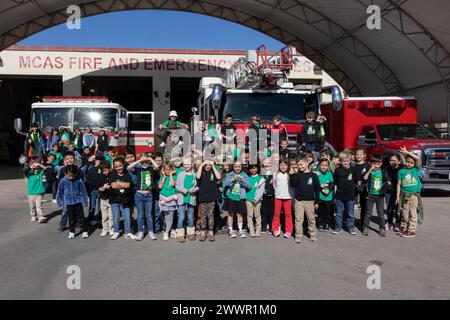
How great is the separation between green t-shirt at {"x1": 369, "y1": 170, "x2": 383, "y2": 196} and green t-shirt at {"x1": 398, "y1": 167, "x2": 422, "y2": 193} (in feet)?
1.12

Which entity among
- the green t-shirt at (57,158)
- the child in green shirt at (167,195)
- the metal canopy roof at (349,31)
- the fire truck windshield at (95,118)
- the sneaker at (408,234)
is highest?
the metal canopy roof at (349,31)

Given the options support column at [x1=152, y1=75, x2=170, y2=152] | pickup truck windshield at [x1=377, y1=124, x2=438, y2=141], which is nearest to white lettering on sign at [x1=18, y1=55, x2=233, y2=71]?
support column at [x1=152, y1=75, x2=170, y2=152]

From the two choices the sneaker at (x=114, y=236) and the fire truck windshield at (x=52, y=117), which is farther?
the fire truck windshield at (x=52, y=117)

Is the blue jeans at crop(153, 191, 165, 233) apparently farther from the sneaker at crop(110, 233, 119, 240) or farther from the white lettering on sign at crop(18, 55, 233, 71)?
the white lettering on sign at crop(18, 55, 233, 71)

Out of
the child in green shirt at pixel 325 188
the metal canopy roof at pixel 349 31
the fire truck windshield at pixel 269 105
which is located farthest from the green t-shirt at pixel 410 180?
the metal canopy roof at pixel 349 31

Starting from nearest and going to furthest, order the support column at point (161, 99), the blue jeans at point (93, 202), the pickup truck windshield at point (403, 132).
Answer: the blue jeans at point (93, 202)
the pickup truck windshield at point (403, 132)
the support column at point (161, 99)

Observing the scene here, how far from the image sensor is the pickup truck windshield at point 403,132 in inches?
392

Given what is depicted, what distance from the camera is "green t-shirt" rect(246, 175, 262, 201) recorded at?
6.04 metres

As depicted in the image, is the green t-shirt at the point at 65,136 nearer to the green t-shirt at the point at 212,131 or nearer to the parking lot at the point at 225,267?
the parking lot at the point at 225,267

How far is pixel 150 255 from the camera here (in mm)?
4953

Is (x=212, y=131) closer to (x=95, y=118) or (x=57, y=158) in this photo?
(x=57, y=158)

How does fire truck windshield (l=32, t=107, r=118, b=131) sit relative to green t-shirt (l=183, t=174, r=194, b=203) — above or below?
above

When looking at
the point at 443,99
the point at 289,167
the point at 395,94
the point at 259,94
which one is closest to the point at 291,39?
the point at 395,94

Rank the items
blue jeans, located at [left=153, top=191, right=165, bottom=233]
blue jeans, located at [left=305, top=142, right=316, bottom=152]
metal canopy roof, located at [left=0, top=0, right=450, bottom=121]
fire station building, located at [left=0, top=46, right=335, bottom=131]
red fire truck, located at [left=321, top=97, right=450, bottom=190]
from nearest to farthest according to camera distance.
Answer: blue jeans, located at [left=153, top=191, right=165, bottom=233], blue jeans, located at [left=305, top=142, right=316, bottom=152], red fire truck, located at [left=321, top=97, right=450, bottom=190], metal canopy roof, located at [left=0, top=0, right=450, bottom=121], fire station building, located at [left=0, top=46, right=335, bottom=131]
